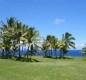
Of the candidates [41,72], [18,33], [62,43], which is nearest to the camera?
[41,72]

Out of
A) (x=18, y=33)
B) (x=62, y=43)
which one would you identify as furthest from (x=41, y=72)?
(x=62, y=43)

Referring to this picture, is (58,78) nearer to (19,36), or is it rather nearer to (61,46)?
(19,36)

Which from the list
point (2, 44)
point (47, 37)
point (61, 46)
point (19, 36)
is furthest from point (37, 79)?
point (47, 37)

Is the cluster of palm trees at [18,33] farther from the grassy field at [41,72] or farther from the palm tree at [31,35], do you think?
the grassy field at [41,72]

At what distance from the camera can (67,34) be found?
88.2 meters

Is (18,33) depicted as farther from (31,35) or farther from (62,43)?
(62,43)

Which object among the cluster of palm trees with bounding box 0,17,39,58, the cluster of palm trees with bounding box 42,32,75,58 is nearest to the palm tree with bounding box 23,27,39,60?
the cluster of palm trees with bounding box 0,17,39,58

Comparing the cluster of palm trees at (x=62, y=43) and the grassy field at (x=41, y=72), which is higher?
the cluster of palm trees at (x=62, y=43)

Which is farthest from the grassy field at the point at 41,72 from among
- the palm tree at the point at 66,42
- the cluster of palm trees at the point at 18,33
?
the palm tree at the point at 66,42

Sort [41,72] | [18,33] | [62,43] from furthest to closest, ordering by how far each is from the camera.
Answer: [62,43] → [18,33] → [41,72]

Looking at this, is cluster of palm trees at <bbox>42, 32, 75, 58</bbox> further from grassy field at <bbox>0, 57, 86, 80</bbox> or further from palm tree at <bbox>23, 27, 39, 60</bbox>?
grassy field at <bbox>0, 57, 86, 80</bbox>

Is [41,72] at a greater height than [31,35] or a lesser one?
lesser

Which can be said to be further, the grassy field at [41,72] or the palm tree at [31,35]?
the palm tree at [31,35]

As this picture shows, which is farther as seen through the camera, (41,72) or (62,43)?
(62,43)
